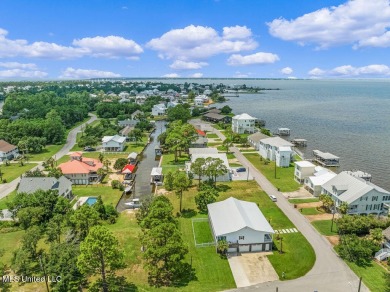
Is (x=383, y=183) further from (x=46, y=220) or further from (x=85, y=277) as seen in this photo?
(x=46, y=220)

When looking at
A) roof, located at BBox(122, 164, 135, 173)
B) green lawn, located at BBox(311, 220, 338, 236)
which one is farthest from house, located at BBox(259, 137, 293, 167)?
roof, located at BBox(122, 164, 135, 173)

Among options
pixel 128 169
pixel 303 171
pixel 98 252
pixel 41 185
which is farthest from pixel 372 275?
pixel 41 185

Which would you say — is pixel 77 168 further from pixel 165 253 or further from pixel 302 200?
pixel 302 200

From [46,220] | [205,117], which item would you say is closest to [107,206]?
[46,220]

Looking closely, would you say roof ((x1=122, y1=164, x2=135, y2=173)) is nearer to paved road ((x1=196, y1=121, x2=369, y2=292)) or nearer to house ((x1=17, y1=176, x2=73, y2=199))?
house ((x1=17, y1=176, x2=73, y2=199))

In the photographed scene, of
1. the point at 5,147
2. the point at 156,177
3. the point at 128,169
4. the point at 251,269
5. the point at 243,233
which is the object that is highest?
the point at 5,147

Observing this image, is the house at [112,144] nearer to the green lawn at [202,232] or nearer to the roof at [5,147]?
the roof at [5,147]
